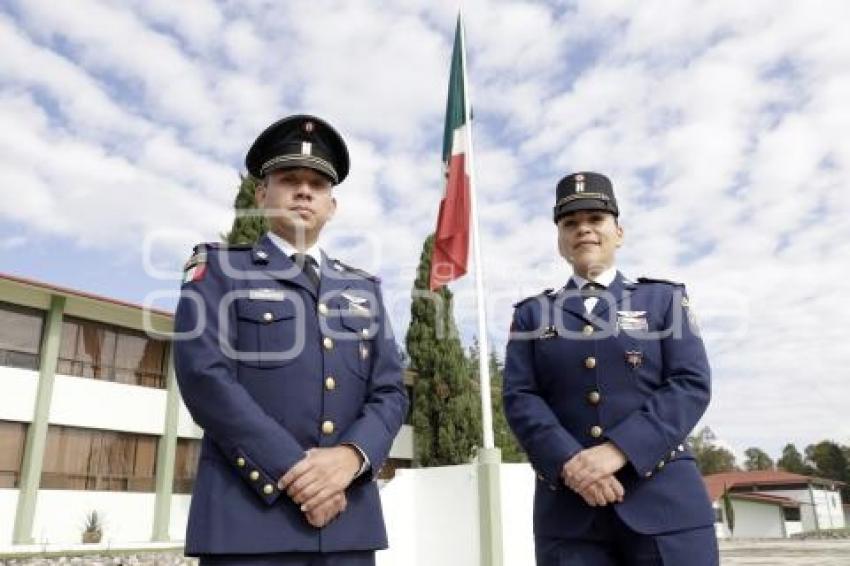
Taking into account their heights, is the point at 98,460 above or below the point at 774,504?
above

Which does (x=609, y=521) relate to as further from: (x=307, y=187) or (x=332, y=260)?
(x=307, y=187)

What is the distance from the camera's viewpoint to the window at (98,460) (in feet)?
51.4

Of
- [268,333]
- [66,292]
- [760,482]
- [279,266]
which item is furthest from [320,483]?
[760,482]

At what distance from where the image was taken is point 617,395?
108 inches

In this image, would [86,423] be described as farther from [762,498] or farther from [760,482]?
[760,482]

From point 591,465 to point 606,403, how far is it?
289mm

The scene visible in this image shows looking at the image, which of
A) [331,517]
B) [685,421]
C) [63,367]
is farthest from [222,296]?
[63,367]

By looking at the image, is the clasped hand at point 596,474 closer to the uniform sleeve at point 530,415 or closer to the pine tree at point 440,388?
the uniform sleeve at point 530,415

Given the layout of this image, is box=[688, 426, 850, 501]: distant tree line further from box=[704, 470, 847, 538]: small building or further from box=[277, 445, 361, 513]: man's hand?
box=[277, 445, 361, 513]: man's hand

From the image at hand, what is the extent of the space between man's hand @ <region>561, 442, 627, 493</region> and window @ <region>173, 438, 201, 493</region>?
1644 cm

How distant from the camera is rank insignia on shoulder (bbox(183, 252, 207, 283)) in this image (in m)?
2.59

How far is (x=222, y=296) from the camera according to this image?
256cm

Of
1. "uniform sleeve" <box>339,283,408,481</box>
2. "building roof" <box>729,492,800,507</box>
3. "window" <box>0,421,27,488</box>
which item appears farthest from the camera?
"building roof" <box>729,492,800,507</box>

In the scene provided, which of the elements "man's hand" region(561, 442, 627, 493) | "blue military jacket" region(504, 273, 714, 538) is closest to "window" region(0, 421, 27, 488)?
"blue military jacket" region(504, 273, 714, 538)
